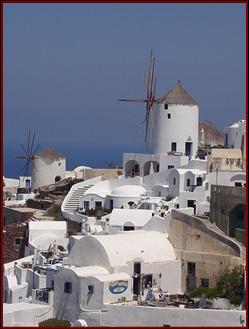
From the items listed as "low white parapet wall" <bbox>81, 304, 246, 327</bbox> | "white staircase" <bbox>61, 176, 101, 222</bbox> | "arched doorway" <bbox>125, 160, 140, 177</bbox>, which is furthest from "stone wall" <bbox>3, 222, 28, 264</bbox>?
"low white parapet wall" <bbox>81, 304, 246, 327</bbox>

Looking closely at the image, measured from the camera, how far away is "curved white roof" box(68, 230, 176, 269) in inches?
1084

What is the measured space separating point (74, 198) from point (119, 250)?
1084cm

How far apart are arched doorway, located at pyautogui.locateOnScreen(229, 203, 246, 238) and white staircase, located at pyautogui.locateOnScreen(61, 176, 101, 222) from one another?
23.0 feet

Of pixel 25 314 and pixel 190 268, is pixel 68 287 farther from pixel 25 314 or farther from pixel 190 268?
pixel 190 268

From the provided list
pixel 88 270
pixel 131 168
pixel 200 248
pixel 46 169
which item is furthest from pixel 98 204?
pixel 88 270

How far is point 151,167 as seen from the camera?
1521 inches

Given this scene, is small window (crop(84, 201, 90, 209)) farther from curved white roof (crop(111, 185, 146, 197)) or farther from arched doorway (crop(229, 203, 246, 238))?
arched doorway (crop(229, 203, 246, 238))

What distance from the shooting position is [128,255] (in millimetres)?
27766

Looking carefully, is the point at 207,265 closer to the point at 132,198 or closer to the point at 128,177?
the point at 132,198

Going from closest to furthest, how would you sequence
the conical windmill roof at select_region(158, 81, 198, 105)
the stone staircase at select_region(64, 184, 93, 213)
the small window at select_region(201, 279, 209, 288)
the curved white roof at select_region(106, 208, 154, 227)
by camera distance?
the small window at select_region(201, 279, 209, 288), the curved white roof at select_region(106, 208, 154, 227), the stone staircase at select_region(64, 184, 93, 213), the conical windmill roof at select_region(158, 81, 198, 105)

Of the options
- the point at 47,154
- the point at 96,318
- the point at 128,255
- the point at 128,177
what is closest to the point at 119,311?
the point at 96,318

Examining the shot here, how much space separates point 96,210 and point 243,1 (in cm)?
1647

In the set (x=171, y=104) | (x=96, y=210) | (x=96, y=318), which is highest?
(x=171, y=104)

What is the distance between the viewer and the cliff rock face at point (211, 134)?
43312 mm
